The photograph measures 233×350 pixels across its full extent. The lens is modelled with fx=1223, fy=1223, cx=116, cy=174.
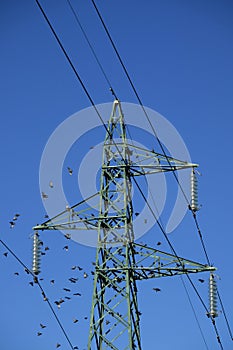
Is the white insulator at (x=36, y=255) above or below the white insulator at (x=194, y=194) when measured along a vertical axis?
below

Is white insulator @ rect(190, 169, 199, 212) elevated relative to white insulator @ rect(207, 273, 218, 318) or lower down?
elevated

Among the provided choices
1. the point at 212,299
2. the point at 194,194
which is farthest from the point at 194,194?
the point at 212,299

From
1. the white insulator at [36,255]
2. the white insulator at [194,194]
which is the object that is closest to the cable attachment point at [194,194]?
the white insulator at [194,194]

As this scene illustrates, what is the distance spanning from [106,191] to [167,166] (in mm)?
3507

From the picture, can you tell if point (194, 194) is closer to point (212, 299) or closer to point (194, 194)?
point (194, 194)

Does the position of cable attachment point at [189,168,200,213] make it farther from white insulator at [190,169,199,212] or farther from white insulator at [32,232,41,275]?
white insulator at [32,232,41,275]

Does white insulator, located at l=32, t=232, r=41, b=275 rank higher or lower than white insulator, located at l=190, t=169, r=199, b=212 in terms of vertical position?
lower

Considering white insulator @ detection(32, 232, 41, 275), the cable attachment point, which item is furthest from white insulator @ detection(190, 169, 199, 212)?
white insulator @ detection(32, 232, 41, 275)

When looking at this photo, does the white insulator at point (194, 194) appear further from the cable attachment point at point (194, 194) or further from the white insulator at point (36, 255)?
the white insulator at point (36, 255)

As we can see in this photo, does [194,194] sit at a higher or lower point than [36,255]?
higher

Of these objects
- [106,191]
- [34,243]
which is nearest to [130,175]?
[106,191]

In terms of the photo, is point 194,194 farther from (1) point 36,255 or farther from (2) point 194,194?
(1) point 36,255

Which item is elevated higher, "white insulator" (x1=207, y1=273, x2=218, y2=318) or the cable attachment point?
the cable attachment point

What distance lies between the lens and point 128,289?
5350 centimetres
